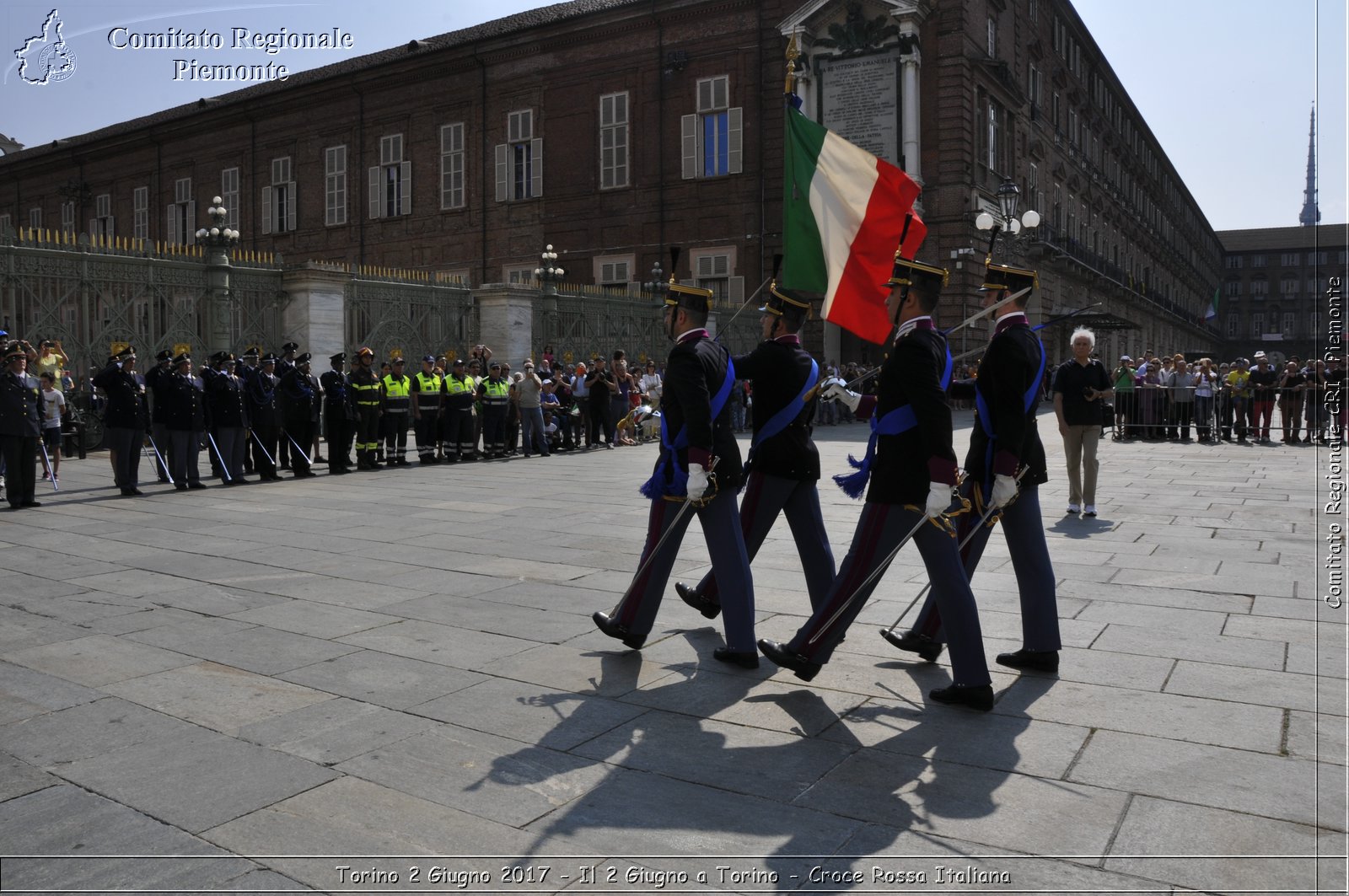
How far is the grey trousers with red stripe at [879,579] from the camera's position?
182 inches

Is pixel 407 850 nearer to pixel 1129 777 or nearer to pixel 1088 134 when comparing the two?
pixel 1129 777

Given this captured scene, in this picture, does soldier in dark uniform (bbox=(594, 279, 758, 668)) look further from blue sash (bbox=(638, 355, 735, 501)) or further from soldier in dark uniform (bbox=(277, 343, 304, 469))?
soldier in dark uniform (bbox=(277, 343, 304, 469))

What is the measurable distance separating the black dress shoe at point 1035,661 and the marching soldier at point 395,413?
13174 millimetres

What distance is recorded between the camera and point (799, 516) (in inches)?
223

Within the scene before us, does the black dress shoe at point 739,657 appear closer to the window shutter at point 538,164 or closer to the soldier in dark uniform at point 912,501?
the soldier in dark uniform at point 912,501

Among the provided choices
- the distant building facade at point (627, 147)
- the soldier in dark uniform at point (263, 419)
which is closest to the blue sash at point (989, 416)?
the soldier in dark uniform at point (263, 419)

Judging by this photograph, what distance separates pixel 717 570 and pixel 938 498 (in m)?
1.23

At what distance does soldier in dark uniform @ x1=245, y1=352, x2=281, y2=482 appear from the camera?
14.7 metres

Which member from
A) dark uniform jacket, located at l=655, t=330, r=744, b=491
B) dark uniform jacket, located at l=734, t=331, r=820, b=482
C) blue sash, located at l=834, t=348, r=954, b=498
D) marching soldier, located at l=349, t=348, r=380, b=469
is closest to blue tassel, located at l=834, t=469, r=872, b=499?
blue sash, located at l=834, t=348, r=954, b=498

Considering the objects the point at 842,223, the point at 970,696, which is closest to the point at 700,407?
the point at 970,696

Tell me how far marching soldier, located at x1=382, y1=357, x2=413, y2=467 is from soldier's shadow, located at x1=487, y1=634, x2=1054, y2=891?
1274cm

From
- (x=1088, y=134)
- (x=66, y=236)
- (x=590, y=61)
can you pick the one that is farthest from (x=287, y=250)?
(x=1088, y=134)

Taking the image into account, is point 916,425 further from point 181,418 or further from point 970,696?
point 181,418

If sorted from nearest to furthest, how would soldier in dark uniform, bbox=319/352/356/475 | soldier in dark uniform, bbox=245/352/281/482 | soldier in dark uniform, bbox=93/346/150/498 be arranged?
soldier in dark uniform, bbox=93/346/150/498
soldier in dark uniform, bbox=245/352/281/482
soldier in dark uniform, bbox=319/352/356/475
